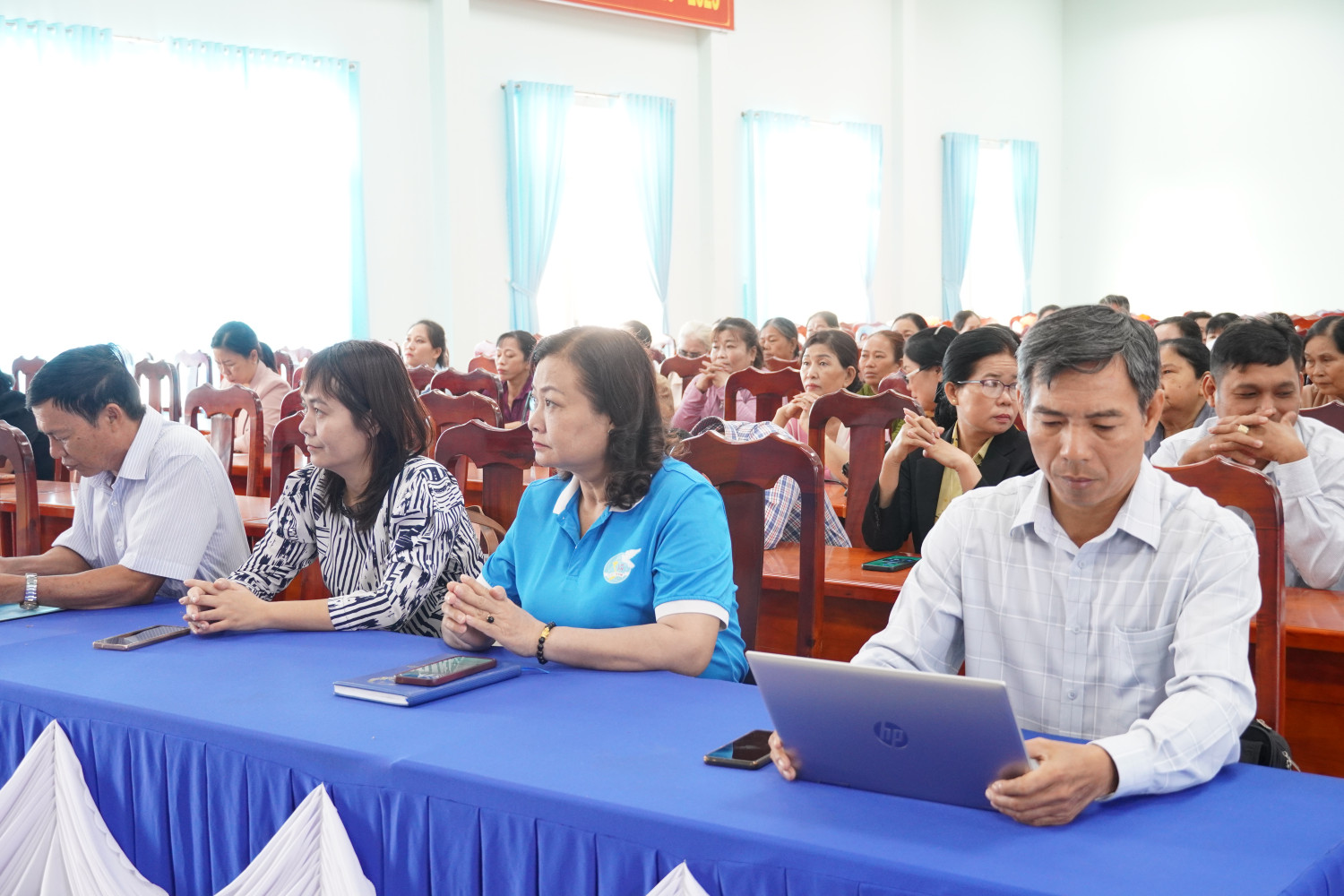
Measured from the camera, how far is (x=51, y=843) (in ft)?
4.97

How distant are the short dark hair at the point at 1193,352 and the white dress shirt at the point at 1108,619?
1.98 m

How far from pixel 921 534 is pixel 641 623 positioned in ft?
3.61

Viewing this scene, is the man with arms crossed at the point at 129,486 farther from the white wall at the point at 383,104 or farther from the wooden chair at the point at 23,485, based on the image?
the white wall at the point at 383,104

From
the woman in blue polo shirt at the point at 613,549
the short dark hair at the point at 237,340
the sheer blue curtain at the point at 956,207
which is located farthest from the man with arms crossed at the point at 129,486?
the sheer blue curtain at the point at 956,207

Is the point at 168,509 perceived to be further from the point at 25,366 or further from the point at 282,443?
the point at 25,366

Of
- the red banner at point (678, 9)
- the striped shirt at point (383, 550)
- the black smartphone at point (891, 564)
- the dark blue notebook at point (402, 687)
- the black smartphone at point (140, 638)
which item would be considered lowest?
the black smartphone at point (891, 564)

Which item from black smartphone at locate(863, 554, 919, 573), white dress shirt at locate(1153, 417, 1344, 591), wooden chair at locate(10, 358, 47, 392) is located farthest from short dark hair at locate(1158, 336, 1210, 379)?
wooden chair at locate(10, 358, 47, 392)

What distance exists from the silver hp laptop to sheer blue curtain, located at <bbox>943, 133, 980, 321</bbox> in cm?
1164

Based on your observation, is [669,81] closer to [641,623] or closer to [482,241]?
[482,241]

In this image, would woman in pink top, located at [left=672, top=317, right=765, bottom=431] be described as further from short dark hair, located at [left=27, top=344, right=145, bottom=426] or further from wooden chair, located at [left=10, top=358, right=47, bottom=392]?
wooden chair, located at [left=10, top=358, right=47, bottom=392]

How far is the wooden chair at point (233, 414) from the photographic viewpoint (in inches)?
152

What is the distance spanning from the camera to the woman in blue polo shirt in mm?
1626

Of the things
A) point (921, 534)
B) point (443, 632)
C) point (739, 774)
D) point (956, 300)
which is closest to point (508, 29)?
point (956, 300)

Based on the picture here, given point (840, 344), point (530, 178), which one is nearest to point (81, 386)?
point (840, 344)
